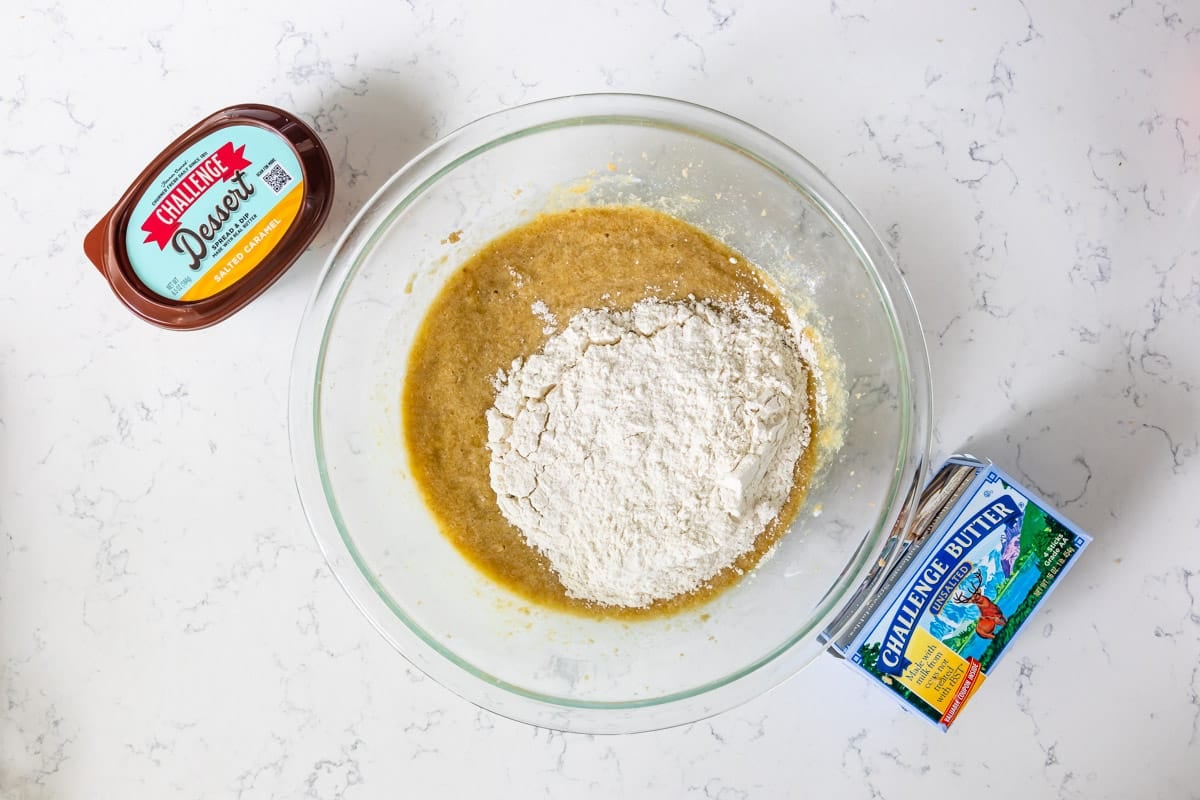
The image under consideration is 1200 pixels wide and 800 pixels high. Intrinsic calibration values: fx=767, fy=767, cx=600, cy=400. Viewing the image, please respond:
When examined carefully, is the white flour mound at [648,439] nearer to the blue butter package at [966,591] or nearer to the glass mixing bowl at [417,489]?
the glass mixing bowl at [417,489]

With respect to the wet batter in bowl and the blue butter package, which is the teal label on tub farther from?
the blue butter package

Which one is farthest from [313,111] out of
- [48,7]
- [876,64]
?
[876,64]

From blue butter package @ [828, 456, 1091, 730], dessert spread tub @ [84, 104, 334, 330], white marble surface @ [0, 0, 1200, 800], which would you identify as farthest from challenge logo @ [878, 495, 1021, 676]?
dessert spread tub @ [84, 104, 334, 330]

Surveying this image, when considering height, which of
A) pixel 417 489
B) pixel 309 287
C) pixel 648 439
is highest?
pixel 648 439

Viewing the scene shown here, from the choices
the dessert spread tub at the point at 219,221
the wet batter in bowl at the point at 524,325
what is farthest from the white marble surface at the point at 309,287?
the wet batter in bowl at the point at 524,325

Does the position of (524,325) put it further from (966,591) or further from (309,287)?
(966,591)

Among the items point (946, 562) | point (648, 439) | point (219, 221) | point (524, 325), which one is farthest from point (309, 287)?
point (946, 562)
